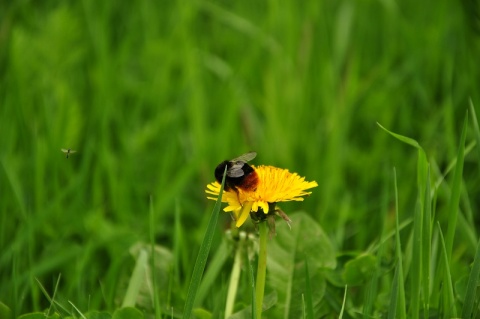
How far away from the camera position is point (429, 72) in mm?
3207

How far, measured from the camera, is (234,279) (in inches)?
62.7

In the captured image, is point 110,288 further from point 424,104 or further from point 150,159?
point 424,104

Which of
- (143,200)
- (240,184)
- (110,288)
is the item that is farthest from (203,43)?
(240,184)

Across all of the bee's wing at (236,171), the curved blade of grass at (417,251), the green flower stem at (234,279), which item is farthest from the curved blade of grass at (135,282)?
the curved blade of grass at (417,251)

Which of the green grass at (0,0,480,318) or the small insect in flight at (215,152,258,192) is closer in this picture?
the small insect in flight at (215,152,258,192)

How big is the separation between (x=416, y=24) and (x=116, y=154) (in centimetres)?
169

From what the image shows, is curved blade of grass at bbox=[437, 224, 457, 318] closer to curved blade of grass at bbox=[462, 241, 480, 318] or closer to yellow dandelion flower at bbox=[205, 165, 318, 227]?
curved blade of grass at bbox=[462, 241, 480, 318]

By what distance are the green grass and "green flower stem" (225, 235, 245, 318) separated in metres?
0.02

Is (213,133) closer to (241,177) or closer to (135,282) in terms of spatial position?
(135,282)

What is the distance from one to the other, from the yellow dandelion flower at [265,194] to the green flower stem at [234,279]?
0.32 m

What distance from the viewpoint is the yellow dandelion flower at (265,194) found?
1234 millimetres

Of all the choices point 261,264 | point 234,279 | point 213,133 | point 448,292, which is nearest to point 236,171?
point 261,264

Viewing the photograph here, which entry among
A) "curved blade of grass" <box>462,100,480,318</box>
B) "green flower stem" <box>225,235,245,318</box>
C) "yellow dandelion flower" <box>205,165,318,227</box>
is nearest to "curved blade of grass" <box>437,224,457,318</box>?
"curved blade of grass" <box>462,100,480,318</box>

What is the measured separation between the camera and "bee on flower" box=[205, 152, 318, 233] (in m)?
Answer: 1.24
